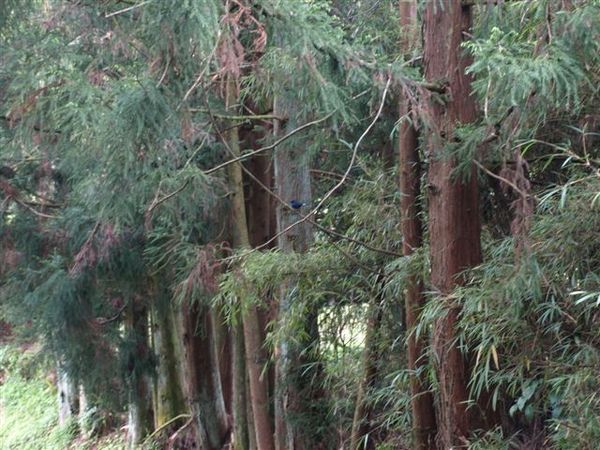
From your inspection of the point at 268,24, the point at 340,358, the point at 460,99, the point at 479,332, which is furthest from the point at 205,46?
the point at 340,358

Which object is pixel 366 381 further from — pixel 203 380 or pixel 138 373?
pixel 138 373

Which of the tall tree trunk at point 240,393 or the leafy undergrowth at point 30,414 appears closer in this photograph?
the tall tree trunk at point 240,393

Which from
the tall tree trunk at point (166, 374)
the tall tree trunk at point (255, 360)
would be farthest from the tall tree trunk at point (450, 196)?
the tall tree trunk at point (166, 374)

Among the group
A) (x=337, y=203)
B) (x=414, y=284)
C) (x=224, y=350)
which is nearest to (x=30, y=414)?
(x=224, y=350)

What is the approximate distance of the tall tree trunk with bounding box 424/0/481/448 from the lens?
395cm

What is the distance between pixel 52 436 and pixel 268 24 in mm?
9906

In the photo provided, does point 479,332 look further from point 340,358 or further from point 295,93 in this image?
point 340,358

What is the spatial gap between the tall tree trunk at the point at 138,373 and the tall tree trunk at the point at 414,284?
506 cm

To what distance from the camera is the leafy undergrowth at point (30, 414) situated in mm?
11736

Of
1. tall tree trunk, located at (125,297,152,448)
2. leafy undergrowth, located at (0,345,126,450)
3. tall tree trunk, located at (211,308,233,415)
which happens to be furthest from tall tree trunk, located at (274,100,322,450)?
leafy undergrowth, located at (0,345,126,450)

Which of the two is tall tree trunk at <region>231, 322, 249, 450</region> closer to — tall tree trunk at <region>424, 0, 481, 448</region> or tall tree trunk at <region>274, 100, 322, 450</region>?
tall tree trunk at <region>274, 100, 322, 450</region>

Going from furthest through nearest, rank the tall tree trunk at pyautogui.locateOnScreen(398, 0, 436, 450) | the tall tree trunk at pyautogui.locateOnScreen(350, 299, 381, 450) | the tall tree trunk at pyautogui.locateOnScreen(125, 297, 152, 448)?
1. the tall tree trunk at pyautogui.locateOnScreen(125, 297, 152, 448)
2. the tall tree trunk at pyautogui.locateOnScreen(350, 299, 381, 450)
3. the tall tree trunk at pyautogui.locateOnScreen(398, 0, 436, 450)

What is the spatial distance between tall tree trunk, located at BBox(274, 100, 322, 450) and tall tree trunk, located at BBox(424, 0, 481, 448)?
1.69 metres

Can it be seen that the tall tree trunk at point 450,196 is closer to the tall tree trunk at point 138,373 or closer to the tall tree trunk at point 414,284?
the tall tree trunk at point 414,284
